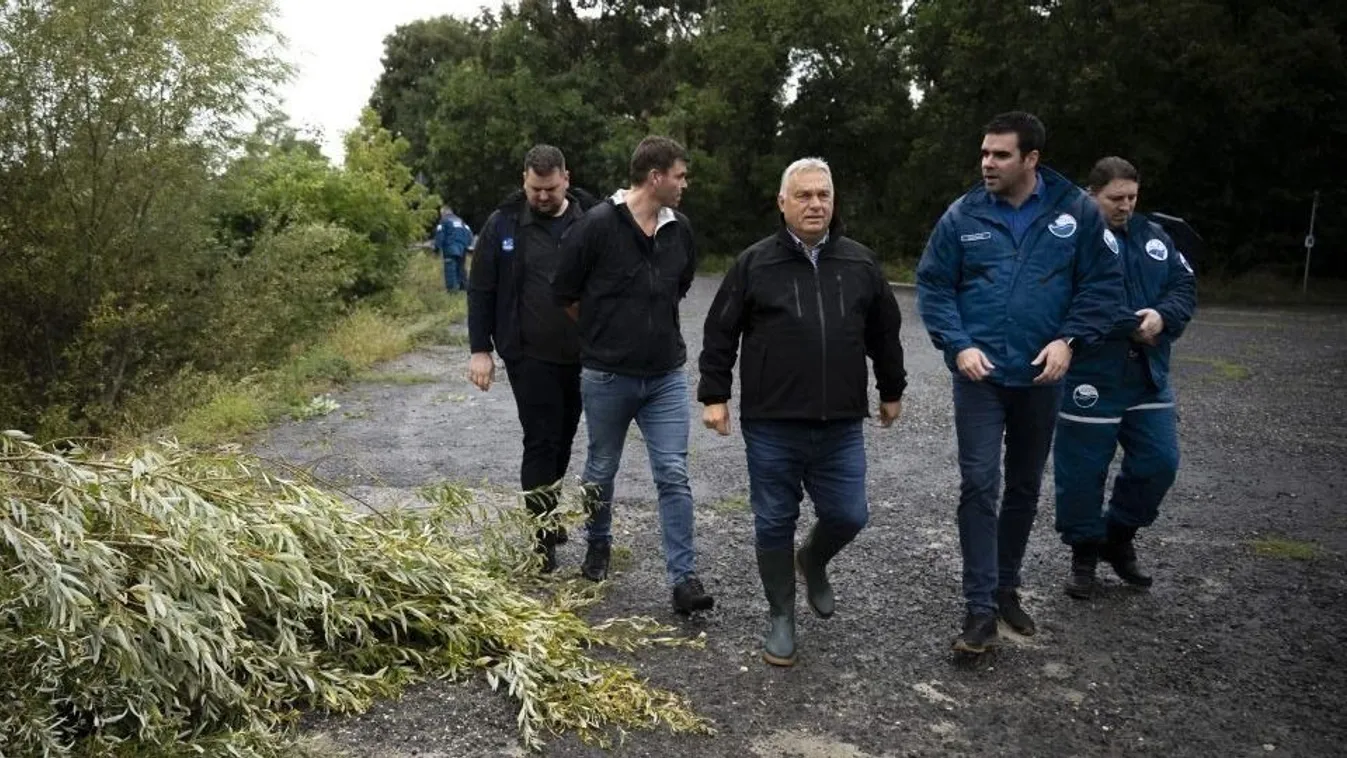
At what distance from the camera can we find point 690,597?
15.5 feet

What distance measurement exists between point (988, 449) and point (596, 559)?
1.93 meters

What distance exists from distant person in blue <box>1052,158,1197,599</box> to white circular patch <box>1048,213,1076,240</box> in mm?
796

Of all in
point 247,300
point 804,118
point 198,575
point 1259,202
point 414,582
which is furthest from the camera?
point 804,118

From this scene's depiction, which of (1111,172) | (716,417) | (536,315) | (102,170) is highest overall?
(102,170)

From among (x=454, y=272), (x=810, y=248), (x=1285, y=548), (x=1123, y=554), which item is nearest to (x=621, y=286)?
(x=810, y=248)

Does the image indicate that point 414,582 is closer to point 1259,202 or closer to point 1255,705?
point 1255,705

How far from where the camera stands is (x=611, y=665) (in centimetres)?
417

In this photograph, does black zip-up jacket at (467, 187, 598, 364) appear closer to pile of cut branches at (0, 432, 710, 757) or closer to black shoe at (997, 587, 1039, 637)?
pile of cut branches at (0, 432, 710, 757)

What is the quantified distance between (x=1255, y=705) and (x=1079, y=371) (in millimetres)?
1643

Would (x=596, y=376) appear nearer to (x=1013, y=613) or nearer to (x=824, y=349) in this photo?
(x=824, y=349)

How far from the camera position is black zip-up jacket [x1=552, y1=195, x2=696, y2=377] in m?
4.91

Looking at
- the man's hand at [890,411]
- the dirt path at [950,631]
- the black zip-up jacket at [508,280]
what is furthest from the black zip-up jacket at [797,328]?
the black zip-up jacket at [508,280]

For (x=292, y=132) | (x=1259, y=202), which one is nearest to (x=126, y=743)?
(x=292, y=132)

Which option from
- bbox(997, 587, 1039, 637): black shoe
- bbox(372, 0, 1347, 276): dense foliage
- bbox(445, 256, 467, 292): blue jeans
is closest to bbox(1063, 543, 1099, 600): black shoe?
bbox(997, 587, 1039, 637): black shoe
